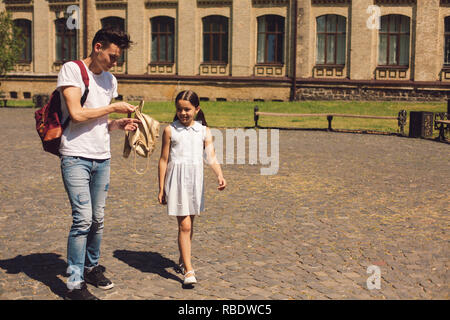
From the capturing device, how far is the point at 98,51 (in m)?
4.80

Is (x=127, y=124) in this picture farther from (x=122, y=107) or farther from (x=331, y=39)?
(x=331, y=39)

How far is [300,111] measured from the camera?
27.1m

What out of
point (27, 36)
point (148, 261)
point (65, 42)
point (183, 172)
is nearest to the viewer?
point (183, 172)

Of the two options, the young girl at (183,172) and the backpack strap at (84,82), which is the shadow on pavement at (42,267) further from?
the backpack strap at (84,82)

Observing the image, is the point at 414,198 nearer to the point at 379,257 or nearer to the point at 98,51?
the point at 379,257

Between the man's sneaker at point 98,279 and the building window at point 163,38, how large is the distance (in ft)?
94.7

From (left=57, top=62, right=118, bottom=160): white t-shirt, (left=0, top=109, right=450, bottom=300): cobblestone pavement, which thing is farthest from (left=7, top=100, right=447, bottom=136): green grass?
(left=57, top=62, right=118, bottom=160): white t-shirt

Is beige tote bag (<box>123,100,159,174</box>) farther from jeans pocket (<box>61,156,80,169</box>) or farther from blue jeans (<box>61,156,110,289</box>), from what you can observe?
jeans pocket (<box>61,156,80,169</box>)

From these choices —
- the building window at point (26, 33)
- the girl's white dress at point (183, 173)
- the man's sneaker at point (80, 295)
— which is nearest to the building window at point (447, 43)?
the building window at point (26, 33)

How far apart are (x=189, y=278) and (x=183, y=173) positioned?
2.80 ft

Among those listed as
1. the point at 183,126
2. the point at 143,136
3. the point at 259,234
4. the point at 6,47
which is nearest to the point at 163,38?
the point at 6,47

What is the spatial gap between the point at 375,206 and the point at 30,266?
189 inches

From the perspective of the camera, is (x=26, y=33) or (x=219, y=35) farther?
(x=26, y=33)
